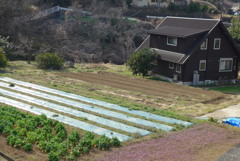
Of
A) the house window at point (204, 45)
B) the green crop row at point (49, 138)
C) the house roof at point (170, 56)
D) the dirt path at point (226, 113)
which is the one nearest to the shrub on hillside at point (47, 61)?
the house roof at point (170, 56)

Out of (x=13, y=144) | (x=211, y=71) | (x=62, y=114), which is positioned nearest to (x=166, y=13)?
(x=211, y=71)

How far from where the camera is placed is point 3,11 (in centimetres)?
3978

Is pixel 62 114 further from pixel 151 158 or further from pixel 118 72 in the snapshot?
pixel 118 72

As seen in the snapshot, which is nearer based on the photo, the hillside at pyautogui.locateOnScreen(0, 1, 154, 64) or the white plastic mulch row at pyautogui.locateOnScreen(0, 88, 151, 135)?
the white plastic mulch row at pyautogui.locateOnScreen(0, 88, 151, 135)

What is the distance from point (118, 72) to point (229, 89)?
10.3 meters

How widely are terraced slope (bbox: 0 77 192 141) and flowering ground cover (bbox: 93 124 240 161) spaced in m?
1.09

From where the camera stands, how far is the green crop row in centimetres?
1131

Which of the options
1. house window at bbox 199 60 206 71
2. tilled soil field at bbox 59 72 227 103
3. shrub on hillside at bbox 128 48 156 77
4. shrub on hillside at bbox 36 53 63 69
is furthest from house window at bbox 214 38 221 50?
shrub on hillside at bbox 36 53 63 69

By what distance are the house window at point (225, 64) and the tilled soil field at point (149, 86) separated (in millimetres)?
4574

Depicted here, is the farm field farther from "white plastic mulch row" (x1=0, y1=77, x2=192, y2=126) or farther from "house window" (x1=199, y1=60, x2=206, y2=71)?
"house window" (x1=199, y1=60, x2=206, y2=71)

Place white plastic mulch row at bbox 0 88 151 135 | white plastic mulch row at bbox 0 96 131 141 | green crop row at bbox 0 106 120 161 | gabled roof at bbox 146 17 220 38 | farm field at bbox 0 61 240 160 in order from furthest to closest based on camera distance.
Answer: gabled roof at bbox 146 17 220 38 → farm field at bbox 0 61 240 160 → white plastic mulch row at bbox 0 88 151 135 → white plastic mulch row at bbox 0 96 131 141 → green crop row at bbox 0 106 120 161

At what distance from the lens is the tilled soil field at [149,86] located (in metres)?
21.6

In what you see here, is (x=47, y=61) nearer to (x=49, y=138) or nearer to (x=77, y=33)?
(x=77, y=33)

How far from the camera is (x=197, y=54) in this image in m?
25.4
